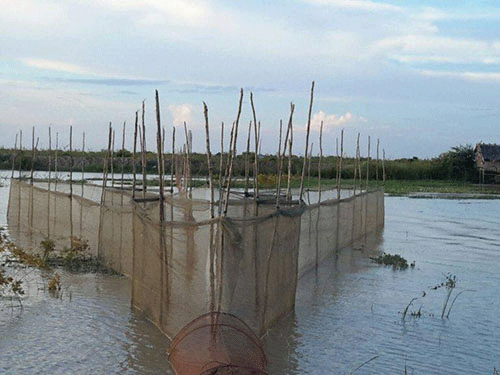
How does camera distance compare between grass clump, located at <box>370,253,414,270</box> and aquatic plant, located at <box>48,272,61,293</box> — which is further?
grass clump, located at <box>370,253,414,270</box>

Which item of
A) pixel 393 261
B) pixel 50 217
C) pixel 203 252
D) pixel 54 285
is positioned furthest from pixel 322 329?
pixel 50 217

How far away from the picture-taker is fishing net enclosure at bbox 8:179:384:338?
689cm

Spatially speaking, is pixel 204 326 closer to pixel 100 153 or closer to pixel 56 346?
pixel 56 346

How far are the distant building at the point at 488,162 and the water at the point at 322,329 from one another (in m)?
40.8

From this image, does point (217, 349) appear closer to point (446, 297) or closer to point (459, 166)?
point (446, 297)

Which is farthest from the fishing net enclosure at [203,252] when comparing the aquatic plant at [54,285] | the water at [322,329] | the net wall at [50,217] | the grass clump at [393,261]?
the grass clump at [393,261]

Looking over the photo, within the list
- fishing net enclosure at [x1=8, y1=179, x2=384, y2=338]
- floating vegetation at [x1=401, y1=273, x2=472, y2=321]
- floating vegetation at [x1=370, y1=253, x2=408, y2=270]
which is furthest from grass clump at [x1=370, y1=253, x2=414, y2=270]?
fishing net enclosure at [x1=8, y1=179, x2=384, y2=338]

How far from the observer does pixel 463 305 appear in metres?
10.9

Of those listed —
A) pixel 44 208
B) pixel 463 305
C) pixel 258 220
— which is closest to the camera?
pixel 258 220

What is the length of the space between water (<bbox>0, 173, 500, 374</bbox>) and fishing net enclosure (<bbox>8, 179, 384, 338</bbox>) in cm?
34

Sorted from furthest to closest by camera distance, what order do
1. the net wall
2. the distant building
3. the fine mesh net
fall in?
the distant building
the net wall
the fine mesh net

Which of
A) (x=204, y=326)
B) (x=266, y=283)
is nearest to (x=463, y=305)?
(x=266, y=283)

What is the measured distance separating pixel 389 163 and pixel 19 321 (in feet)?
152

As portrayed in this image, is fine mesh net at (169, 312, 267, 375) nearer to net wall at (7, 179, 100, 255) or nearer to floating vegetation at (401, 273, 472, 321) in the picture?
floating vegetation at (401, 273, 472, 321)
